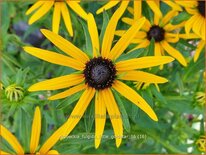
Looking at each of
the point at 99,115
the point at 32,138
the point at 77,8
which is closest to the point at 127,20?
→ the point at 77,8

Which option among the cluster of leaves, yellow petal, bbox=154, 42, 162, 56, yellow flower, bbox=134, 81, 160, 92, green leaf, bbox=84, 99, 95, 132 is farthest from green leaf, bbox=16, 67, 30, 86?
yellow petal, bbox=154, 42, 162, 56

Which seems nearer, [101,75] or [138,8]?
[101,75]

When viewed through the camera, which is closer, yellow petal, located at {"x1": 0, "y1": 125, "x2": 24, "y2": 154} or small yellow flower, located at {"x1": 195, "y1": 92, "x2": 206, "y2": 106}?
yellow petal, located at {"x1": 0, "y1": 125, "x2": 24, "y2": 154}

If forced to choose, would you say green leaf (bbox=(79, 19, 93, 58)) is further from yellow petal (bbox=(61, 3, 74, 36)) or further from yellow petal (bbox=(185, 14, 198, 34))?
yellow petal (bbox=(185, 14, 198, 34))

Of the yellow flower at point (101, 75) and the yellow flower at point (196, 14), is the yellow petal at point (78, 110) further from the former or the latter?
the yellow flower at point (196, 14)

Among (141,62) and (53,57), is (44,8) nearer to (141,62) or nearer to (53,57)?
(53,57)

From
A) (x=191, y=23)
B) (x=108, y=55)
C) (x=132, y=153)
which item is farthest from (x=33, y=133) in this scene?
(x=191, y=23)

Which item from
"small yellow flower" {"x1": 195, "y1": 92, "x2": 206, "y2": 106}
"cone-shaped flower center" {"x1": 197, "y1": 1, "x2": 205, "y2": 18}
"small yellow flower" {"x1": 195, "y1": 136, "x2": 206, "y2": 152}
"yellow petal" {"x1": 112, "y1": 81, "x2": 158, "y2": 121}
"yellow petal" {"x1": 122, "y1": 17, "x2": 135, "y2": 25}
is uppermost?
"cone-shaped flower center" {"x1": 197, "y1": 1, "x2": 205, "y2": 18}

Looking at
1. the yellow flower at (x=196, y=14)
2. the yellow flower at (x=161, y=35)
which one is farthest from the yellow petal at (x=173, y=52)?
the yellow flower at (x=196, y=14)

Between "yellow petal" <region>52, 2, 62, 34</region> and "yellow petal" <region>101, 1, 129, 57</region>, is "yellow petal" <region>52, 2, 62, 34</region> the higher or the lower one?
the higher one
